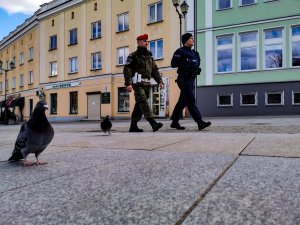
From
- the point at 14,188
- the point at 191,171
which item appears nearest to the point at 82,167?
the point at 14,188

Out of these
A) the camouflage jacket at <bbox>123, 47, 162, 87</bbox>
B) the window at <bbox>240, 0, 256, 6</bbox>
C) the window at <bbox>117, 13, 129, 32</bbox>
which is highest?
the window at <bbox>117, 13, 129, 32</bbox>

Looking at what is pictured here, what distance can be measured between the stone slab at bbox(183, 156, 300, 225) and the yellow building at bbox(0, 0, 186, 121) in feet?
56.8

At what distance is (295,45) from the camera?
52.7 feet

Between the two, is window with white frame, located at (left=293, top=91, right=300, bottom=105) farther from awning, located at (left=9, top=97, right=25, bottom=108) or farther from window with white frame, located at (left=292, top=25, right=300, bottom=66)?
awning, located at (left=9, top=97, right=25, bottom=108)

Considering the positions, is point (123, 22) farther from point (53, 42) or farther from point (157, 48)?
point (53, 42)

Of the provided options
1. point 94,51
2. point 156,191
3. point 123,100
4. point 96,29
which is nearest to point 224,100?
point 123,100

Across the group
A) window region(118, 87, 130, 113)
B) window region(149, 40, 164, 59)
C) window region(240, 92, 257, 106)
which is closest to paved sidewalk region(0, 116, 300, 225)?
window region(240, 92, 257, 106)

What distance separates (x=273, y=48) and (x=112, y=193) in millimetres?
16800

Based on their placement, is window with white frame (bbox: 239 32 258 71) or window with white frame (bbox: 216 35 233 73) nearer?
window with white frame (bbox: 239 32 258 71)

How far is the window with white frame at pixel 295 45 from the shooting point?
15.9 metres

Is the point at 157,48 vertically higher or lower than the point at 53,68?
higher

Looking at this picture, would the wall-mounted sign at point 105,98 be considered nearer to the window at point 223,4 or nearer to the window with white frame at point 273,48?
the window at point 223,4

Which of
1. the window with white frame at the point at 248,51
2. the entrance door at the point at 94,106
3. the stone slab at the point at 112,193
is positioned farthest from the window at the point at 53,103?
the stone slab at the point at 112,193

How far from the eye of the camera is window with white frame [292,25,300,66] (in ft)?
52.2
